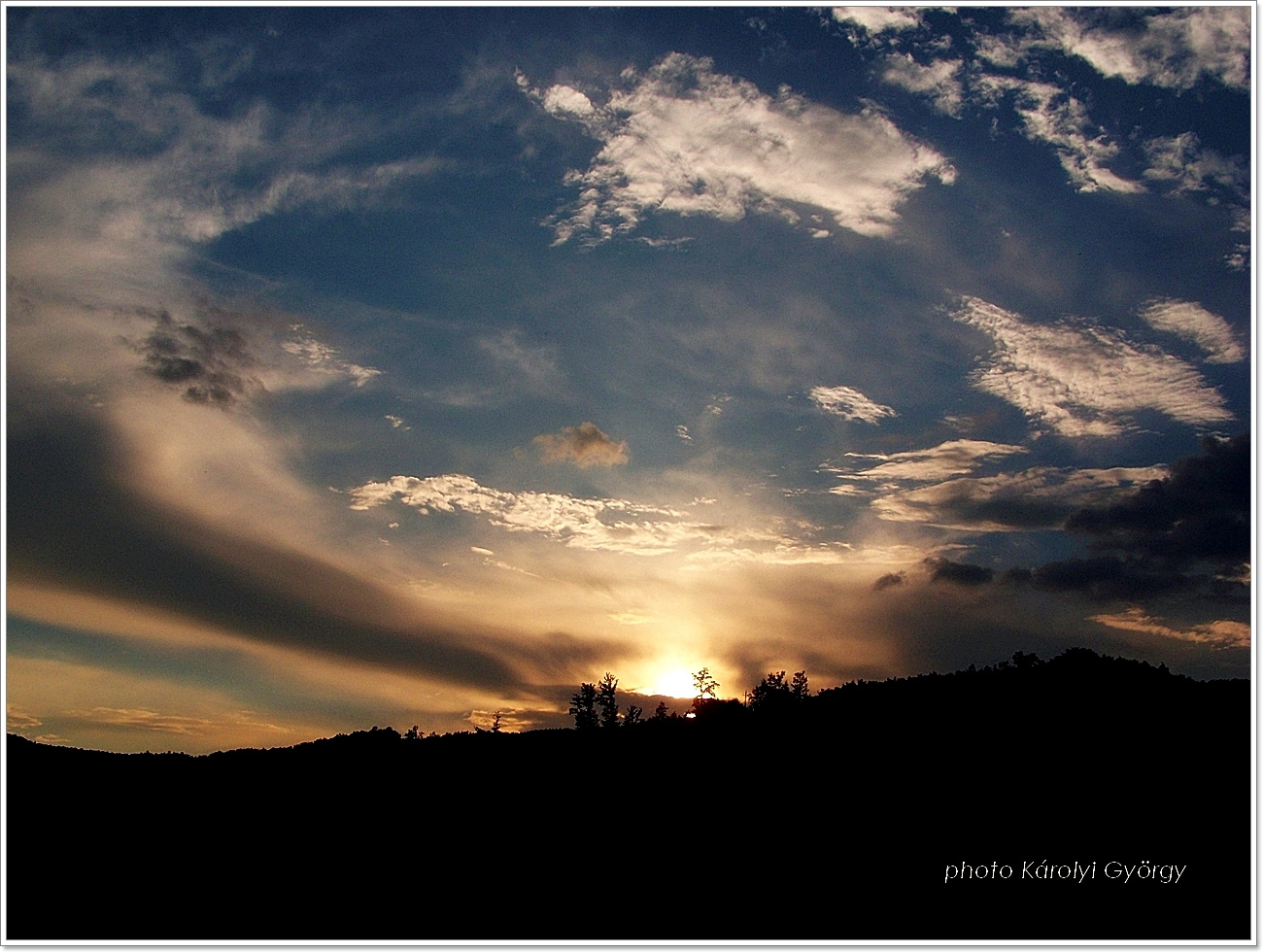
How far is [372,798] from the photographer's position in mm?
31469

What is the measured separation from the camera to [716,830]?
2698cm

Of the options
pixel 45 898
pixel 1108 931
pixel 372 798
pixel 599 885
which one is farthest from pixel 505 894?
pixel 1108 931

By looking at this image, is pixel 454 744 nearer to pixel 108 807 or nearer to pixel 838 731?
pixel 108 807

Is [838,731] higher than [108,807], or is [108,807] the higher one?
[838,731]

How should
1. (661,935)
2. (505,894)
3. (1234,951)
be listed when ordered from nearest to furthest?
1. (1234,951)
2. (661,935)
3. (505,894)

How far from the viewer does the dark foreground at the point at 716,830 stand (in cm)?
2248

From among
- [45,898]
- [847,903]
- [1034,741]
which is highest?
[1034,741]

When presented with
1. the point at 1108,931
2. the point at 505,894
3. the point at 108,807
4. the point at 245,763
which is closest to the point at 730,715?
the point at 505,894

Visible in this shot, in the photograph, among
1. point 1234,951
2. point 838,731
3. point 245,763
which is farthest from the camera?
point 245,763

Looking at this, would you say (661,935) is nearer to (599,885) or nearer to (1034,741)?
(599,885)

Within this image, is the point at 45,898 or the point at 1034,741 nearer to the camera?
the point at 45,898

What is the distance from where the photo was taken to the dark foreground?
22.5 metres

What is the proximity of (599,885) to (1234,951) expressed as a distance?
643 inches

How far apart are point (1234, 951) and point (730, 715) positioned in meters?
20.5
